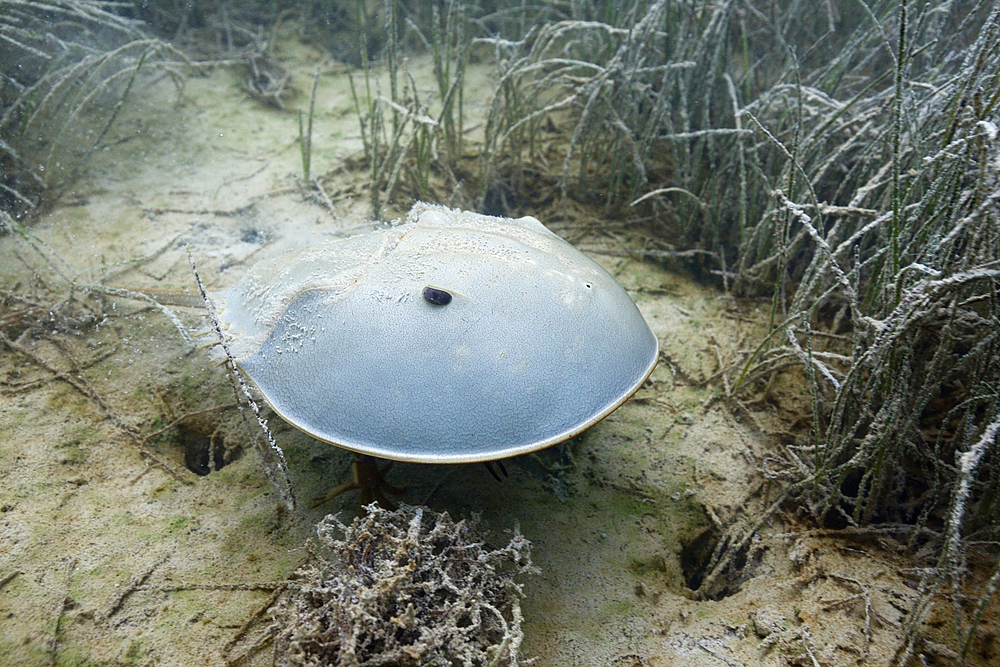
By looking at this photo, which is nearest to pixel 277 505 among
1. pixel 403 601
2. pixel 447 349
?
pixel 403 601

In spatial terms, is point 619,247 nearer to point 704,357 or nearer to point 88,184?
point 704,357

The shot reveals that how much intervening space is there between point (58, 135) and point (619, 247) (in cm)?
261

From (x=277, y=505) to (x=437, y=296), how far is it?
2.56 ft

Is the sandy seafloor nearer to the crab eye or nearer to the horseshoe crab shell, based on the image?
the horseshoe crab shell

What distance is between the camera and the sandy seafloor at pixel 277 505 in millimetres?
1299

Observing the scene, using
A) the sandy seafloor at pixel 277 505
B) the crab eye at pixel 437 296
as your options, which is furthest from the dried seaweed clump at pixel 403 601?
the crab eye at pixel 437 296

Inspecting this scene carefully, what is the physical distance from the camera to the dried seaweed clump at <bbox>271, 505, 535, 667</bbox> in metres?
1.10

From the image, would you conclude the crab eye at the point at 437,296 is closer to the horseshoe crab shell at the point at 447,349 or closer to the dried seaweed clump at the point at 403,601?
the horseshoe crab shell at the point at 447,349

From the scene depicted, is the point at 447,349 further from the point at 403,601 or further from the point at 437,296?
the point at 403,601

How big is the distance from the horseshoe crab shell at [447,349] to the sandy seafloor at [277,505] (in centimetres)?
42

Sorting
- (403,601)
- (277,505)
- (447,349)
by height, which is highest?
(447,349)

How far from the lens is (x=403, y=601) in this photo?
1.16 meters

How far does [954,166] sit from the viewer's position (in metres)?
1.43

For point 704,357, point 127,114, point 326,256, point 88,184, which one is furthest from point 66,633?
point 127,114
